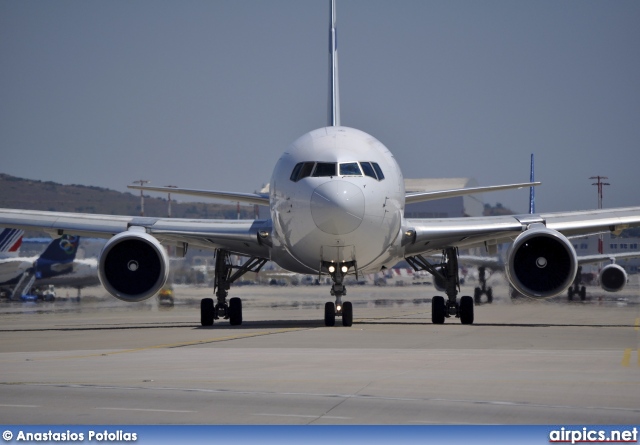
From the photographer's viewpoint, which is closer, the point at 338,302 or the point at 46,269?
the point at 338,302

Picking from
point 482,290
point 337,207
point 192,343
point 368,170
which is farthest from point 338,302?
point 482,290

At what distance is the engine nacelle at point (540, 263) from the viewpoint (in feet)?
69.7

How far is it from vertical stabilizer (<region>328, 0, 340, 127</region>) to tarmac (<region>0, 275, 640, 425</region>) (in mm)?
5823

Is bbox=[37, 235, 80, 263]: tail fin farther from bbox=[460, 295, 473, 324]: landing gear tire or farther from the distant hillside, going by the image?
bbox=[460, 295, 473, 324]: landing gear tire

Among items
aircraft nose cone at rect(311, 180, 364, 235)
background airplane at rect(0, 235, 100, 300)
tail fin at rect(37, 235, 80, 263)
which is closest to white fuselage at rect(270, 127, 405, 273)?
aircraft nose cone at rect(311, 180, 364, 235)

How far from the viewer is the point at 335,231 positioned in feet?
63.8

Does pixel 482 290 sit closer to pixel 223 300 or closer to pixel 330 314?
pixel 223 300

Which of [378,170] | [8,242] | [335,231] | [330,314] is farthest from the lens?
[8,242]

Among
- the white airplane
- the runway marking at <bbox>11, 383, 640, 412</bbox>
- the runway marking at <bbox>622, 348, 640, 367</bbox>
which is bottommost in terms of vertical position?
the runway marking at <bbox>11, 383, 640, 412</bbox>

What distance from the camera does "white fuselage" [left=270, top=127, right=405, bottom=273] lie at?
19344mm

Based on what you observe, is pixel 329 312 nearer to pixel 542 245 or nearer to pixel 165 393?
pixel 542 245

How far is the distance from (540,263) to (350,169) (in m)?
4.64

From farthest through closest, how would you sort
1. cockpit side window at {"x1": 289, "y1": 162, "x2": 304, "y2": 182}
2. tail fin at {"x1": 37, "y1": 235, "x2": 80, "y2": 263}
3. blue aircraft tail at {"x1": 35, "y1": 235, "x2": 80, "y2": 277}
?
1. tail fin at {"x1": 37, "y1": 235, "x2": 80, "y2": 263}
2. blue aircraft tail at {"x1": 35, "y1": 235, "x2": 80, "y2": 277}
3. cockpit side window at {"x1": 289, "y1": 162, "x2": 304, "y2": 182}

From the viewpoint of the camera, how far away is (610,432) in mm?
7371
